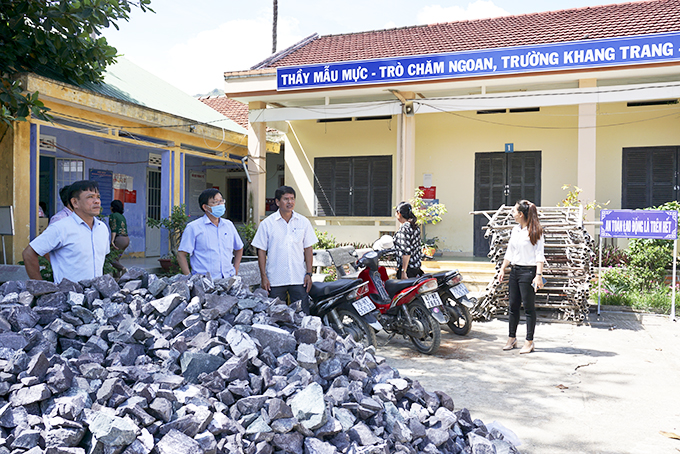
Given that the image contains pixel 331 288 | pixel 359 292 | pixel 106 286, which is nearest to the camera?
pixel 106 286

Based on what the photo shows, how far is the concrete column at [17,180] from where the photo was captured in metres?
7.67

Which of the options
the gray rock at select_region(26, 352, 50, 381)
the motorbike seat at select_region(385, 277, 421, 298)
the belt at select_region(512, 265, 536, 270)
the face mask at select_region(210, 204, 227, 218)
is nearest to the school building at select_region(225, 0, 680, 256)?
the belt at select_region(512, 265, 536, 270)

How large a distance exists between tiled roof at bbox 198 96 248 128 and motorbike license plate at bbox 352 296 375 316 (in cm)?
989

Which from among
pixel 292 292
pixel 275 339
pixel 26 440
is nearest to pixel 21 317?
pixel 26 440

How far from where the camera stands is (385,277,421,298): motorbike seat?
602 cm

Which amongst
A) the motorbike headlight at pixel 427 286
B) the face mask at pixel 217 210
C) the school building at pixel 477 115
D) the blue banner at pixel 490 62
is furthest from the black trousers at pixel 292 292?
the blue banner at pixel 490 62

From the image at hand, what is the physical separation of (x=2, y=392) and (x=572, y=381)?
14.7 feet

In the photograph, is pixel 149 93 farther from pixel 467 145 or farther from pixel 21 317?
pixel 21 317

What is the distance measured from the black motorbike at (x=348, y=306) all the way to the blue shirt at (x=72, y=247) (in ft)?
7.52

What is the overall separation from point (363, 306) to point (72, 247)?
284 cm

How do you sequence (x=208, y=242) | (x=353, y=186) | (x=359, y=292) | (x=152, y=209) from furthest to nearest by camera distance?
(x=152, y=209) < (x=353, y=186) < (x=359, y=292) < (x=208, y=242)

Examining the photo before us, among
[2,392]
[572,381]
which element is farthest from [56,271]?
[572,381]

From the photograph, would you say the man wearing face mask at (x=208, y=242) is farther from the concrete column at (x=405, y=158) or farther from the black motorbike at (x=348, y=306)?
the concrete column at (x=405, y=158)

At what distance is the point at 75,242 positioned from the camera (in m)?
3.79
